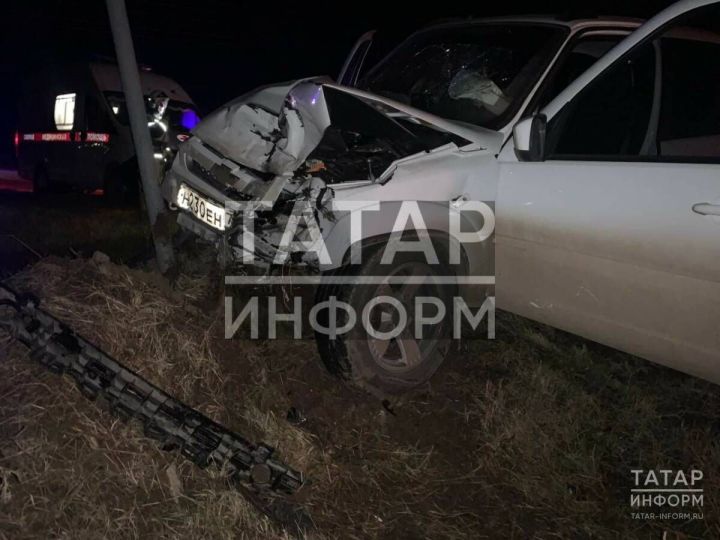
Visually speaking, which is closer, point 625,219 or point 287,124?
point 625,219

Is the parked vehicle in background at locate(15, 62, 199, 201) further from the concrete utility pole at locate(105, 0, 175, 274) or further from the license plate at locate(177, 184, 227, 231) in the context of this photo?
the license plate at locate(177, 184, 227, 231)

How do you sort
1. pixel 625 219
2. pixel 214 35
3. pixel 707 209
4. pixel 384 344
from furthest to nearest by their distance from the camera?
pixel 214 35
pixel 384 344
pixel 625 219
pixel 707 209

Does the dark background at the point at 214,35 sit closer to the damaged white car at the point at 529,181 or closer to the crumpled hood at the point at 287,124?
the damaged white car at the point at 529,181

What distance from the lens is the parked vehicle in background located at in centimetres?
770

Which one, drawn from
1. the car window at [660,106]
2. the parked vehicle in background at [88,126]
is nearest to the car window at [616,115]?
the car window at [660,106]

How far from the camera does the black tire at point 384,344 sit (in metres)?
2.76

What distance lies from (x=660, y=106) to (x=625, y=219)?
52.8 inches

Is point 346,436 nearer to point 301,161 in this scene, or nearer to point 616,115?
point 301,161

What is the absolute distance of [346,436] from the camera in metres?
2.72

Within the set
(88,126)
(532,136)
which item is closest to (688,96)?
(532,136)

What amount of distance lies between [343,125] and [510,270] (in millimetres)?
1118

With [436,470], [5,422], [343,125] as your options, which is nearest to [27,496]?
[5,422]

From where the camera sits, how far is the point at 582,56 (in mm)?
3494

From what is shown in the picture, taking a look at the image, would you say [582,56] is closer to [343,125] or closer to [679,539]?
[343,125]
